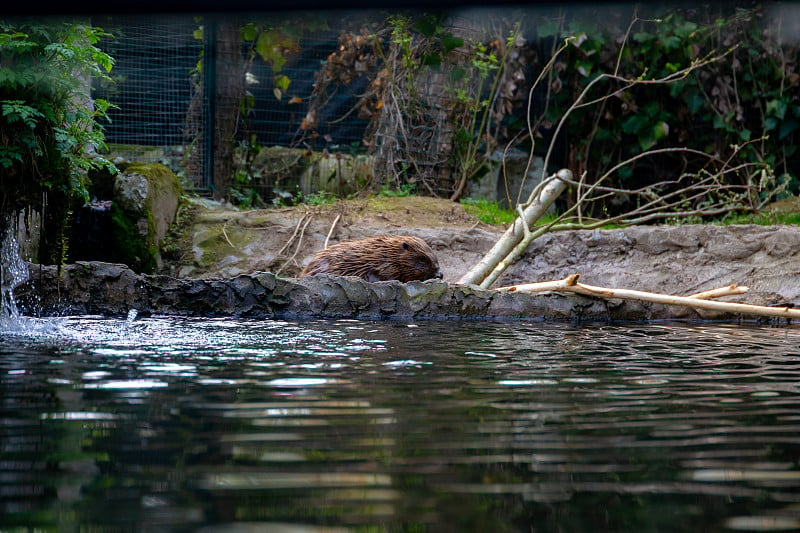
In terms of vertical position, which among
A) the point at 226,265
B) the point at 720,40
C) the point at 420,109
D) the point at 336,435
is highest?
the point at 720,40

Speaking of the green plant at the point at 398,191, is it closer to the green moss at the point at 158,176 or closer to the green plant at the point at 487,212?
the green plant at the point at 487,212

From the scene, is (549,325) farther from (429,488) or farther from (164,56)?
(164,56)

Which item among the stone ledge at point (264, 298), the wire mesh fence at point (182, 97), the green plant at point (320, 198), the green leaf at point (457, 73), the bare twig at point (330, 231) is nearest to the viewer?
the stone ledge at point (264, 298)

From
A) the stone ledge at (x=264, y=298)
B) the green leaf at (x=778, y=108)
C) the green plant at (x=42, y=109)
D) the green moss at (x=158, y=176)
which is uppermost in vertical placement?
the green leaf at (x=778, y=108)

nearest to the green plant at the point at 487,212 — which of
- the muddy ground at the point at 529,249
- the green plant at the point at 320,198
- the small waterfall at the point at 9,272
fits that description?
the muddy ground at the point at 529,249

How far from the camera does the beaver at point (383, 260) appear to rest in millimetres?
8664

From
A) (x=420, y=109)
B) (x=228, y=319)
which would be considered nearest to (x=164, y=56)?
(x=420, y=109)

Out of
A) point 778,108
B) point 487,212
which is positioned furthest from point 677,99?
point 487,212

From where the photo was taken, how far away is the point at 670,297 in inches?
A: 271

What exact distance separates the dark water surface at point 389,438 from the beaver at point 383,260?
4.08m

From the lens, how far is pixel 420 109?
12.0 metres

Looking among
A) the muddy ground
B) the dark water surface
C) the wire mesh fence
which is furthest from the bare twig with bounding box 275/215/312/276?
the dark water surface

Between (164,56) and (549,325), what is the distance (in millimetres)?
7146

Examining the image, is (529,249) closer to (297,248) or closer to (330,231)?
(330,231)
